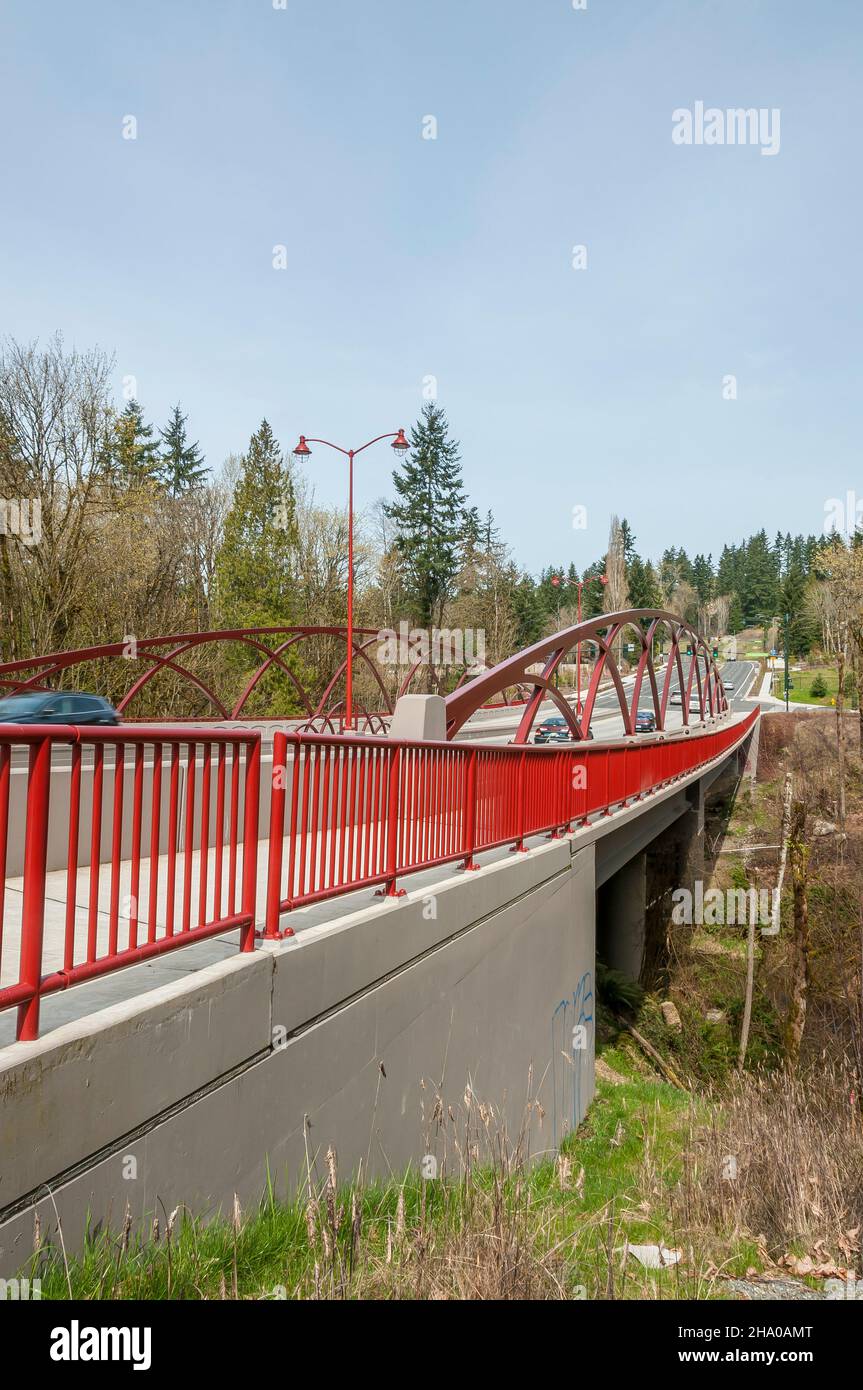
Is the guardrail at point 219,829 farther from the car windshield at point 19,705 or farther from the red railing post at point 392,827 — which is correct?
the car windshield at point 19,705

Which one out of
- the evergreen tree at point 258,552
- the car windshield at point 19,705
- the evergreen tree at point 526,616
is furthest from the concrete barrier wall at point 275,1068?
the evergreen tree at point 526,616

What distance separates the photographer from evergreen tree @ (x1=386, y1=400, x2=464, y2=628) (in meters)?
64.8

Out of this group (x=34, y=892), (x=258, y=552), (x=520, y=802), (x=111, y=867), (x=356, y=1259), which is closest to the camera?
(x=34, y=892)

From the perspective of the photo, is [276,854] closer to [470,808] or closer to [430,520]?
[470,808]

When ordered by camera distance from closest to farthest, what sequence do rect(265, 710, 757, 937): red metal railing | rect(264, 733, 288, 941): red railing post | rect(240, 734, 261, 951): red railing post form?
rect(240, 734, 261, 951): red railing post < rect(264, 733, 288, 941): red railing post < rect(265, 710, 757, 937): red metal railing

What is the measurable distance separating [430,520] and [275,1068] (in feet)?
217

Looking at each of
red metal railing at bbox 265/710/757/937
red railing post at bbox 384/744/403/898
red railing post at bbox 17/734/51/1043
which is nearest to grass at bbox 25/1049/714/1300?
red railing post at bbox 17/734/51/1043

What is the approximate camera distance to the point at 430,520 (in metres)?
68.8

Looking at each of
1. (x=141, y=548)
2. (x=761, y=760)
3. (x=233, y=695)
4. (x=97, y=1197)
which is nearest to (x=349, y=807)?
(x=97, y=1197)

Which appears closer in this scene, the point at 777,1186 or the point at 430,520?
the point at 777,1186

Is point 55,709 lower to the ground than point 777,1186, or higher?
higher

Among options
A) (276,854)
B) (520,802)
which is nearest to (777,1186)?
(276,854)

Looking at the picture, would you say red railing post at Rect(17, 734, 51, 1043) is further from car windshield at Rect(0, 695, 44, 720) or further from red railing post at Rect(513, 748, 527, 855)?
car windshield at Rect(0, 695, 44, 720)

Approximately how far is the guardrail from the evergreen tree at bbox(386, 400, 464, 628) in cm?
5450
